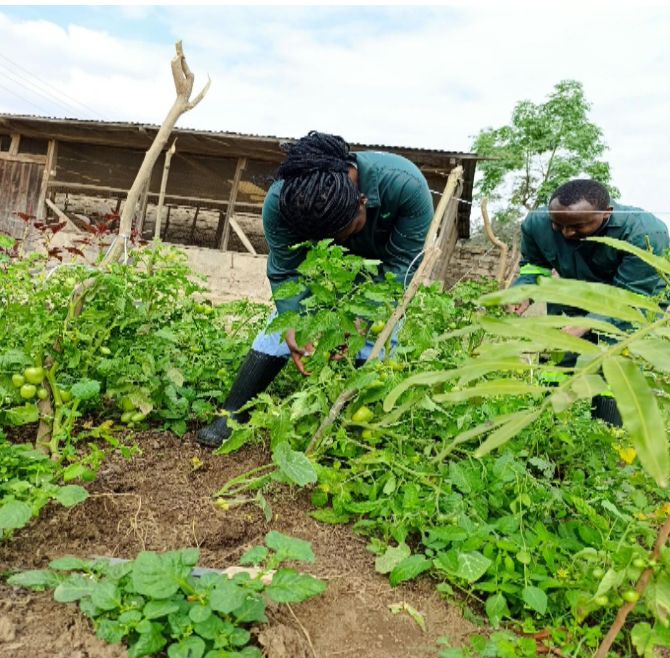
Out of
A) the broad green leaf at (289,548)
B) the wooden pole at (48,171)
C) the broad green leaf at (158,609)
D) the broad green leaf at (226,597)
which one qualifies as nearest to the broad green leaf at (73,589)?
the broad green leaf at (158,609)

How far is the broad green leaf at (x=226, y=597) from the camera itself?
44.2 inches

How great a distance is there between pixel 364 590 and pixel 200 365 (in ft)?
Answer: 4.89

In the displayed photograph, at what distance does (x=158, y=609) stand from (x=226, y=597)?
13cm

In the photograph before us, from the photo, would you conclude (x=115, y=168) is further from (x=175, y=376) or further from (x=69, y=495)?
(x=69, y=495)

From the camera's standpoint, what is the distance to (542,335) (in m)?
0.72

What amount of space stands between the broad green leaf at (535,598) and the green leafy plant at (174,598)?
51cm

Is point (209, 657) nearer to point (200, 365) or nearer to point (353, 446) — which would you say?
point (353, 446)

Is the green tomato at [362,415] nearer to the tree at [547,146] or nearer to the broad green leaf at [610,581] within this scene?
the broad green leaf at [610,581]

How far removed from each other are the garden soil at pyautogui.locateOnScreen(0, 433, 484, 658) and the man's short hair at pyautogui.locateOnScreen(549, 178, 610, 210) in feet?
6.27

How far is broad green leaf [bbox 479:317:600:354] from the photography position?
70cm

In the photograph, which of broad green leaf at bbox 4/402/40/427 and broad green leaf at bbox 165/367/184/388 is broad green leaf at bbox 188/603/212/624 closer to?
broad green leaf at bbox 4/402/40/427

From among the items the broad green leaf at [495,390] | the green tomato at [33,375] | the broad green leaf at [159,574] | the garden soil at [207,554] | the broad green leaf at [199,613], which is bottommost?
the garden soil at [207,554]

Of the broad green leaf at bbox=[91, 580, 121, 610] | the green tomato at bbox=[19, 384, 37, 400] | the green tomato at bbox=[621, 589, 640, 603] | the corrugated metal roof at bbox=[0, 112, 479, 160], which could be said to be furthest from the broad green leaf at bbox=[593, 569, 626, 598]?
the corrugated metal roof at bbox=[0, 112, 479, 160]

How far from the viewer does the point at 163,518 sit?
1735mm
